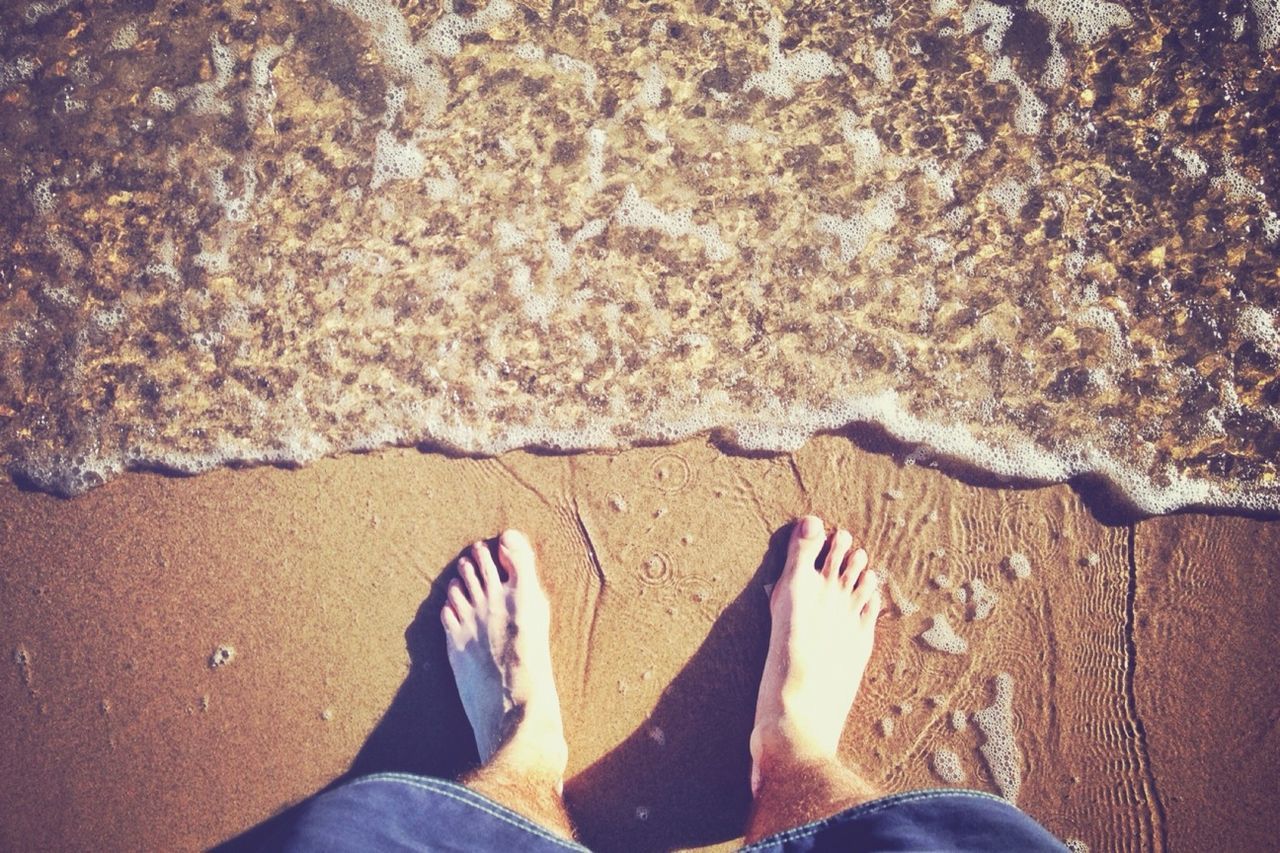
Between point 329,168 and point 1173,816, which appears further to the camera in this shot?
point 329,168

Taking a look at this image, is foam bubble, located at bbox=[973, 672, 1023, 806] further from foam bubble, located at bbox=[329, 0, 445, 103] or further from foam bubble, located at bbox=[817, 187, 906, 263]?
foam bubble, located at bbox=[329, 0, 445, 103]

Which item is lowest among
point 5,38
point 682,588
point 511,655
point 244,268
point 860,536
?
point 511,655

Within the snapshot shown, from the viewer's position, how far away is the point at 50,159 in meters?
2.26

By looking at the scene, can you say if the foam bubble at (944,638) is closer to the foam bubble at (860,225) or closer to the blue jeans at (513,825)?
the blue jeans at (513,825)

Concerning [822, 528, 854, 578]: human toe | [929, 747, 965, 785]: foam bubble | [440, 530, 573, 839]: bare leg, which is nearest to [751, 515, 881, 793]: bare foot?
[822, 528, 854, 578]: human toe

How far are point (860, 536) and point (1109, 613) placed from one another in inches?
28.1

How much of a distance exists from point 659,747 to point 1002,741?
97cm

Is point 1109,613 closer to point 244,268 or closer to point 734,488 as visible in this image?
point 734,488

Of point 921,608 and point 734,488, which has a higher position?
point 734,488

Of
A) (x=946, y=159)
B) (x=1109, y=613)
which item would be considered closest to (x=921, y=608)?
(x=1109, y=613)

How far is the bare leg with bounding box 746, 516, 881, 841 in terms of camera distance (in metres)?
2.04

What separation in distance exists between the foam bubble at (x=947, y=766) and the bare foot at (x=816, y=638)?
0.28 m

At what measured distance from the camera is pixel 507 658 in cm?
215

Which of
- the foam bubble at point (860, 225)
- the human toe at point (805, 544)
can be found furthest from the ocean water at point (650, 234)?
the human toe at point (805, 544)
